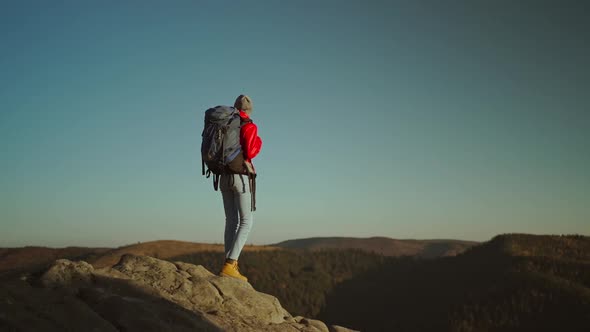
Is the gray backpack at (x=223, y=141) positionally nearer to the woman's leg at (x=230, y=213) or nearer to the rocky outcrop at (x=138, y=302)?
the woman's leg at (x=230, y=213)

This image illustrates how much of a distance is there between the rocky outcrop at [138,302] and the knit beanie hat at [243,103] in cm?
279

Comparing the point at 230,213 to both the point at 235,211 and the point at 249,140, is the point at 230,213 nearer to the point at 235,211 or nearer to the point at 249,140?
the point at 235,211

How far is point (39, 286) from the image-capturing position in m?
5.40

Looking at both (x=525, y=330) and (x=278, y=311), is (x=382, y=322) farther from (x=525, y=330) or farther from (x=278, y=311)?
(x=278, y=311)

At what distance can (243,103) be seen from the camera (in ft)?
23.5

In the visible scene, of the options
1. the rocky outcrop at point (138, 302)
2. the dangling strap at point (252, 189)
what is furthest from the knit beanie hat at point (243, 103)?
the rocky outcrop at point (138, 302)

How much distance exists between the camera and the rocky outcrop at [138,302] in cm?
448

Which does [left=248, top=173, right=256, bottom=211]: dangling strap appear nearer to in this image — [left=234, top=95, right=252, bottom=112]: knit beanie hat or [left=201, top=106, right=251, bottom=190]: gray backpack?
[left=201, top=106, right=251, bottom=190]: gray backpack

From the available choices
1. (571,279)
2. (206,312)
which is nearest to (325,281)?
(571,279)

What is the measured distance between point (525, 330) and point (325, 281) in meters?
9.84

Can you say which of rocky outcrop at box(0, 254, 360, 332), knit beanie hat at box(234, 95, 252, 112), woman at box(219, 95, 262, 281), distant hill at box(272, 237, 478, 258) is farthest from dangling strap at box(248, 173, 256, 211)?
distant hill at box(272, 237, 478, 258)

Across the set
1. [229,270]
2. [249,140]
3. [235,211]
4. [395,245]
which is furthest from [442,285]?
[395,245]

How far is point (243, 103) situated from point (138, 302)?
3.34 meters

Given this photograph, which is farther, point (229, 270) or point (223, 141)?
point (229, 270)
